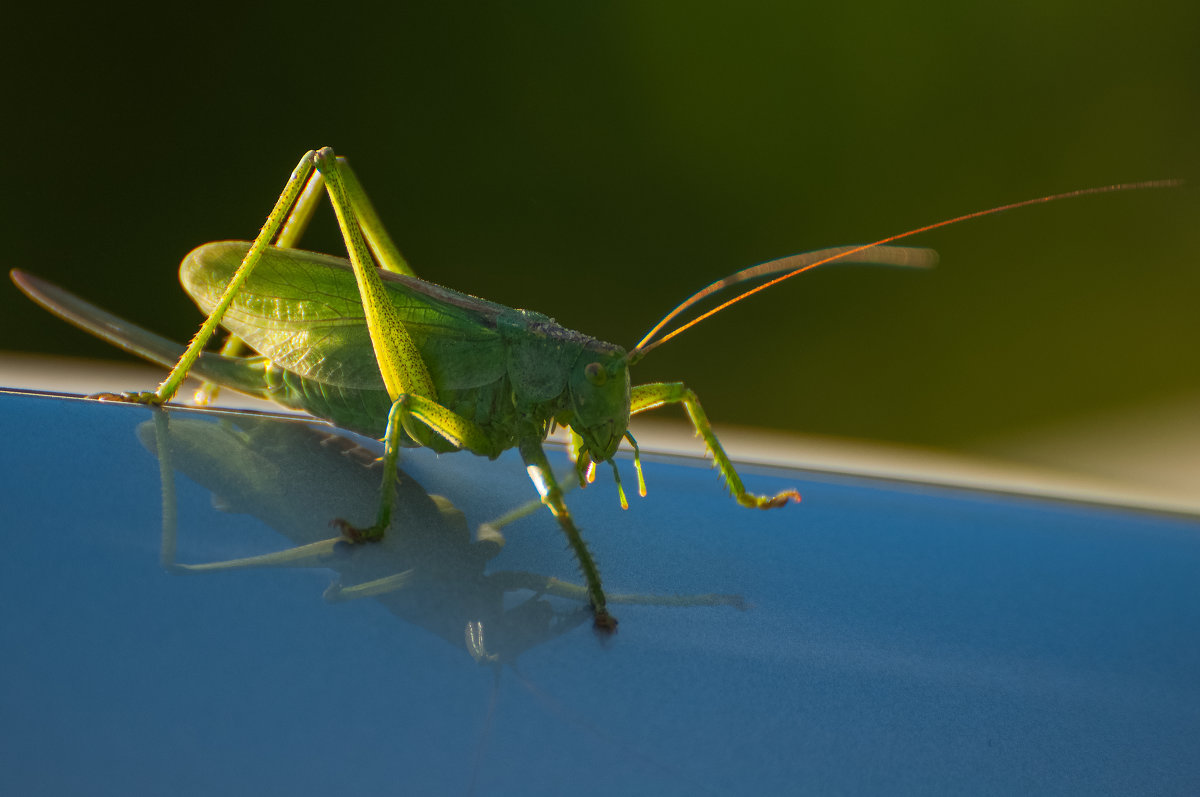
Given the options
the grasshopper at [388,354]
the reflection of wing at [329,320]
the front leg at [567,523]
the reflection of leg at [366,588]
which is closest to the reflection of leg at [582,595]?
the front leg at [567,523]

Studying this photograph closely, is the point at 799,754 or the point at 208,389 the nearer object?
the point at 799,754

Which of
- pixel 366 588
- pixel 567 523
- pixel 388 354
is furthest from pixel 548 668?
pixel 388 354

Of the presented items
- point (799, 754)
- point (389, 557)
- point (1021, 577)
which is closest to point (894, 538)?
point (1021, 577)

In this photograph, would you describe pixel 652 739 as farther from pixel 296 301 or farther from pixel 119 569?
pixel 296 301

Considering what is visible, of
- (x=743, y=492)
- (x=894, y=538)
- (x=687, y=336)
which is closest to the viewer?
(x=894, y=538)

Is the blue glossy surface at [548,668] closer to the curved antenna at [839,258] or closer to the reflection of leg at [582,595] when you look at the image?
the reflection of leg at [582,595]

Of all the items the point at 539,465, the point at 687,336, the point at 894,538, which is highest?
the point at 539,465

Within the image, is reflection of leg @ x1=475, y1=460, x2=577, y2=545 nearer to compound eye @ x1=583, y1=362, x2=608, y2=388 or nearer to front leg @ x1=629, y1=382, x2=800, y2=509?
compound eye @ x1=583, y1=362, x2=608, y2=388
